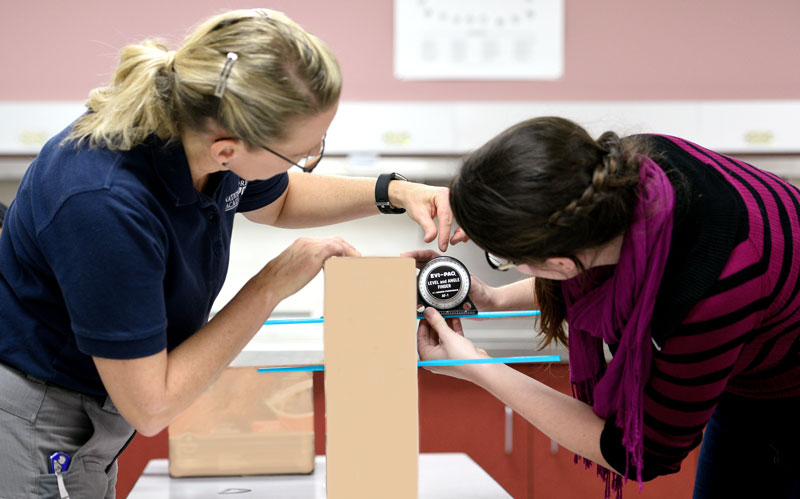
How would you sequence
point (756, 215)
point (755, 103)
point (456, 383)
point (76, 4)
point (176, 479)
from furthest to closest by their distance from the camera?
1. point (76, 4)
2. point (755, 103)
3. point (456, 383)
4. point (176, 479)
5. point (756, 215)

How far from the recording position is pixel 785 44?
264 centimetres

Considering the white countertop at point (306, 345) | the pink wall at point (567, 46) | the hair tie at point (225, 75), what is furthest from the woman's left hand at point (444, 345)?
the pink wall at point (567, 46)

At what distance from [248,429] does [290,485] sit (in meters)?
0.19

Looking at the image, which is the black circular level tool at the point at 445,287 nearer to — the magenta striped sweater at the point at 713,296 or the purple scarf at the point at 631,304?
the purple scarf at the point at 631,304

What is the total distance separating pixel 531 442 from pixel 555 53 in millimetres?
1419

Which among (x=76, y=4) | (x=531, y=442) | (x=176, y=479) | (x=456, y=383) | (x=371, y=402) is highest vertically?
(x=76, y=4)

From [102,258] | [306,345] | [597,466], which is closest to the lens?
[102,258]

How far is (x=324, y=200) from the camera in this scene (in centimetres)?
127

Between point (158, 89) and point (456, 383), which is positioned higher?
point (158, 89)

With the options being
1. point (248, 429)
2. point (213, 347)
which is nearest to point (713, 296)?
point (213, 347)

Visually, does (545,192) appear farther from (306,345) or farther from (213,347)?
(306,345)

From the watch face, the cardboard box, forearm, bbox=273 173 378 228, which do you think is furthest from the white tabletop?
forearm, bbox=273 173 378 228

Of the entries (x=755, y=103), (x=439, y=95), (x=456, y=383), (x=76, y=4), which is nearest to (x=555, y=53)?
(x=439, y=95)

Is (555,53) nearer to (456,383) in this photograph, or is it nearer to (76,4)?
(456,383)
